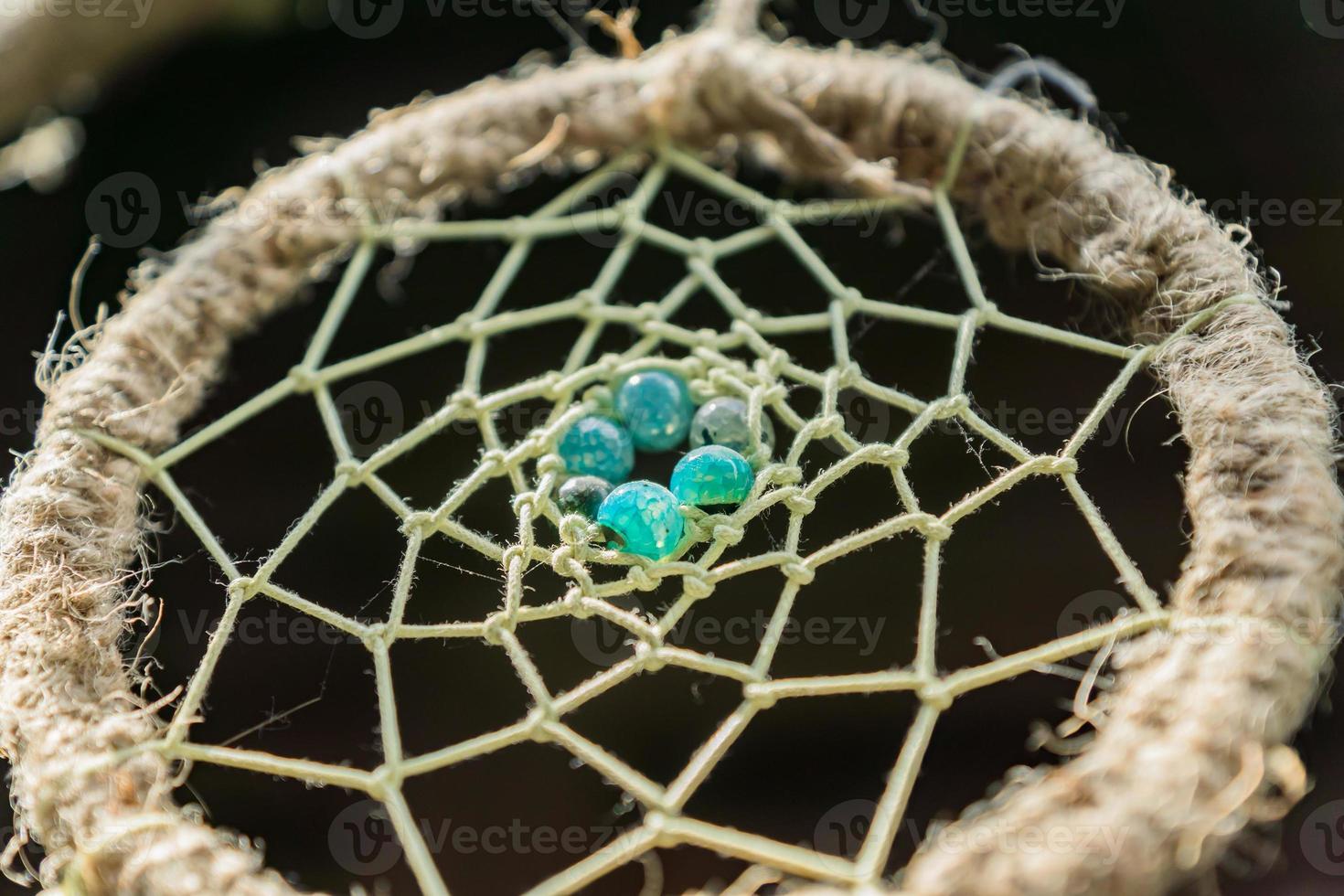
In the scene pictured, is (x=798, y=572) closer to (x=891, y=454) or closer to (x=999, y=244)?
(x=891, y=454)

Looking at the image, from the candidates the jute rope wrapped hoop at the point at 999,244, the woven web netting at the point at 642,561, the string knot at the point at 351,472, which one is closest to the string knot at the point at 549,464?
the woven web netting at the point at 642,561

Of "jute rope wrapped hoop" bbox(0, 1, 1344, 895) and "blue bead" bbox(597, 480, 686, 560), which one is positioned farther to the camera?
"blue bead" bbox(597, 480, 686, 560)

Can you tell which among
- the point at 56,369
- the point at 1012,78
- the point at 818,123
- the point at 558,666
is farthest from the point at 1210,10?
the point at 56,369

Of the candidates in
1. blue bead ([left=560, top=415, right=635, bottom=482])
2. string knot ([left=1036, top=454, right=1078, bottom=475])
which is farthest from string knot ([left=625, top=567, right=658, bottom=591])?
string knot ([left=1036, top=454, right=1078, bottom=475])

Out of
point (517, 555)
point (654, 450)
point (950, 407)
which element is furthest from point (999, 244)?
point (517, 555)

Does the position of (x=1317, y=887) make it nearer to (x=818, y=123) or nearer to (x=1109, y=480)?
(x=1109, y=480)

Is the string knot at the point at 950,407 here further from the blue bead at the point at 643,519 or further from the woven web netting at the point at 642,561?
the blue bead at the point at 643,519

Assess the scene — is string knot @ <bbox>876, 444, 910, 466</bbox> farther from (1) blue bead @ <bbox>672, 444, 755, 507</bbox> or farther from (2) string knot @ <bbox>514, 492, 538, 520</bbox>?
(2) string knot @ <bbox>514, 492, 538, 520</bbox>
